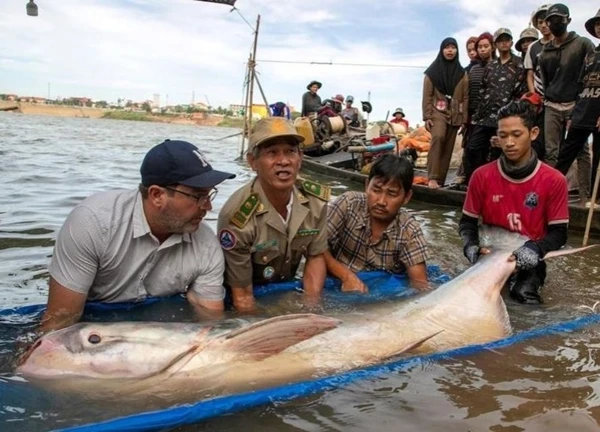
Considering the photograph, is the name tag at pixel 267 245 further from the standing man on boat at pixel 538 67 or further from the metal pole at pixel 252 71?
the metal pole at pixel 252 71

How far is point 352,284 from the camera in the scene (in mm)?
4219

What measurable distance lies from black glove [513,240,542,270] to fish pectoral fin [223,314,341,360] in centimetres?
187

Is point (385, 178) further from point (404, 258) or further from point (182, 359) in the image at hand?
point (182, 359)

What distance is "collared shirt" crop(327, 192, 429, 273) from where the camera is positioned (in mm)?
4453

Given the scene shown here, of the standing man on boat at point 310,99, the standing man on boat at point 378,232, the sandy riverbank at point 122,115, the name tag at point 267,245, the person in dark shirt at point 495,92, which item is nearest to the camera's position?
the name tag at point 267,245

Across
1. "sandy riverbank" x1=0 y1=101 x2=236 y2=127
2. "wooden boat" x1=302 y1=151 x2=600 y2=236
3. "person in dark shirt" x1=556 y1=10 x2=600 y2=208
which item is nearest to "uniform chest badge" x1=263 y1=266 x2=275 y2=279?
"person in dark shirt" x1=556 y1=10 x2=600 y2=208

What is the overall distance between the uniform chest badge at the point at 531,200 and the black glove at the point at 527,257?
0.48 metres

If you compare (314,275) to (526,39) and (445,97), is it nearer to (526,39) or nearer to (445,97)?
(445,97)

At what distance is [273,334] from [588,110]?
16.7ft

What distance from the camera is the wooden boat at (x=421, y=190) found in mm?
6789

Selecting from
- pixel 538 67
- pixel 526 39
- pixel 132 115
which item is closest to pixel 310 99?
pixel 526 39

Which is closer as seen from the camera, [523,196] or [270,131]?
[270,131]

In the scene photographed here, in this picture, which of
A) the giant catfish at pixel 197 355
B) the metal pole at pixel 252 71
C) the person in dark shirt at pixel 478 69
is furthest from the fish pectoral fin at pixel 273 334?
the metal pole at pixel 252 71

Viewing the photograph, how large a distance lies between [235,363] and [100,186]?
8219 millimetres
